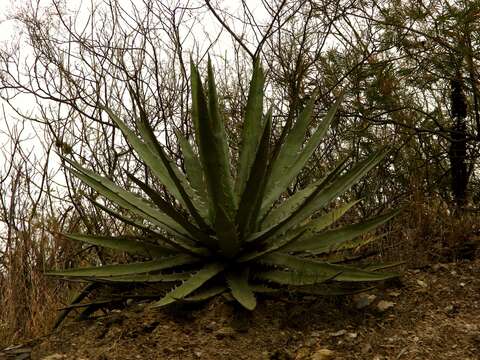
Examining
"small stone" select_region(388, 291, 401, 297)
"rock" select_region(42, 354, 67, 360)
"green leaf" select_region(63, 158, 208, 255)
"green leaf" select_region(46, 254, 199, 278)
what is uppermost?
"green leaf" select_region(63, 158, 208, 255)

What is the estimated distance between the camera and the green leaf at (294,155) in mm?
3781

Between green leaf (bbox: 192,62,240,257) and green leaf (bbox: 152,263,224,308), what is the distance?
0.36 ft

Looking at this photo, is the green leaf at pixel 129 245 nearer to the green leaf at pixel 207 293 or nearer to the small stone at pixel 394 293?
the green leaf at pixel 207 293

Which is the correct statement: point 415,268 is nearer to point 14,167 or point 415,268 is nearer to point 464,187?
point 464,187

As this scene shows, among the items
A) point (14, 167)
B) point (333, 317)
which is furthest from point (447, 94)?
point (14, 167)

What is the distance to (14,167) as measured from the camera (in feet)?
18.6

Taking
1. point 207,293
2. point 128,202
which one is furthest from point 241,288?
point 128,202

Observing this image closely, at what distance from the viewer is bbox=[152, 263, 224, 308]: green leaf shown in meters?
3.06

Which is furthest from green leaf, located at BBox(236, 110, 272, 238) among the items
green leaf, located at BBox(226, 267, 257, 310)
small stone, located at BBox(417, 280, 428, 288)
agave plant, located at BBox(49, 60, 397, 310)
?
small stone, located at BBox(417, 280, 428, 288)

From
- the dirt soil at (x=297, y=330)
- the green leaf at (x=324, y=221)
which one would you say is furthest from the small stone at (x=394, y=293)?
the green leaf at (x=324, y=221)

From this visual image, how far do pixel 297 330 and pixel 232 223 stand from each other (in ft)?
2.12

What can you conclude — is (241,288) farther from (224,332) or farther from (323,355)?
(323,355)

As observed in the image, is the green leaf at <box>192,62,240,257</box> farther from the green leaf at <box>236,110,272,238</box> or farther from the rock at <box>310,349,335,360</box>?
the rock at <box>310,349,335,360</box>

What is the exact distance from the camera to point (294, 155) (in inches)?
156
